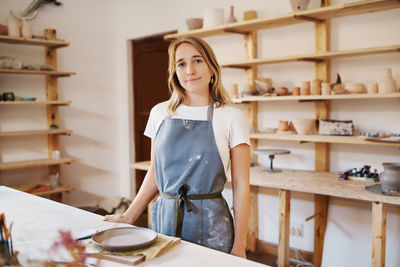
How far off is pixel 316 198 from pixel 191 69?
211 centimetres

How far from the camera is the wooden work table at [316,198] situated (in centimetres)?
245

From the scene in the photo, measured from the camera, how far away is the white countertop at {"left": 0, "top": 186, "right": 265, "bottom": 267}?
1173 millimetres

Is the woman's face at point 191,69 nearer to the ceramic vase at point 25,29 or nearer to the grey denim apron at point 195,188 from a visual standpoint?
the grey denim apron at point 195,188

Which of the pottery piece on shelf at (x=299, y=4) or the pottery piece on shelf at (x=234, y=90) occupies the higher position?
the pottery piece on shelf at (x=299, y=4)

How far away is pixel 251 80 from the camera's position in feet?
12.3

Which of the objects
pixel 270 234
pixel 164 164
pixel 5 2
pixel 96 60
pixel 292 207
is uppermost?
pixel 5 2

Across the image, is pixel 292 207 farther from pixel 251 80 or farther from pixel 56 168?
pixel 56 168

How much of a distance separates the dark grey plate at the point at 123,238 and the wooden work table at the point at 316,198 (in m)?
1.68

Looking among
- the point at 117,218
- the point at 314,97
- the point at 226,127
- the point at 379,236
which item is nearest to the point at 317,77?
the point at 314,97

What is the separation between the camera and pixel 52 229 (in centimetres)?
148

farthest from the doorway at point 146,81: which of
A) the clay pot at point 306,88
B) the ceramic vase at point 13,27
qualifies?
the clay pot at point 306,88

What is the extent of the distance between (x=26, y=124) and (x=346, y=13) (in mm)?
3292

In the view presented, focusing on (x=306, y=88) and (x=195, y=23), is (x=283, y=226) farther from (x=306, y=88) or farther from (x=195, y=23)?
(x=195, y=23)

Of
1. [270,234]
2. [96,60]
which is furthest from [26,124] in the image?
[270,234]
